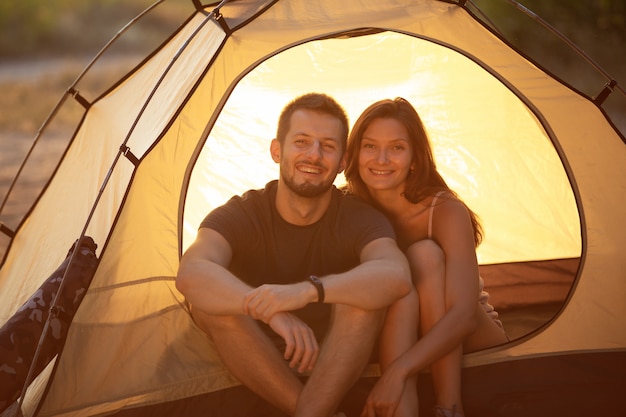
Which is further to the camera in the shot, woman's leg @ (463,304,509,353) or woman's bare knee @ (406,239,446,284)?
woman's leg @ (463,304,509,353)

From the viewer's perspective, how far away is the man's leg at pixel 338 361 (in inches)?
101

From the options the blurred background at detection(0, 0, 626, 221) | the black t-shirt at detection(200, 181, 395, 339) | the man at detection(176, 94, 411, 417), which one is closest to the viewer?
the man at detection(176, 94, 411, 417)

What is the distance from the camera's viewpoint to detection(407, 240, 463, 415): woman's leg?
2814 millimetres

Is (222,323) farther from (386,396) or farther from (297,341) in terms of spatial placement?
(386,396)

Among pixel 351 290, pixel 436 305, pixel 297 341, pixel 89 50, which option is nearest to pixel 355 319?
pixel 351 290

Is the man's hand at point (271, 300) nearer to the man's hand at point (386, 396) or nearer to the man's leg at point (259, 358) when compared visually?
the man's leg at point (259, 358)

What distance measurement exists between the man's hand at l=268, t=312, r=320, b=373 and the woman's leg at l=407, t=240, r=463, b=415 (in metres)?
0.51

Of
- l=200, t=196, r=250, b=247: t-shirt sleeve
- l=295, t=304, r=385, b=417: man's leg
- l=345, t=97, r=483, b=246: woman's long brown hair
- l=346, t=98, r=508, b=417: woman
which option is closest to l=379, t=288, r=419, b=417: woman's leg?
l=346, t=98, r=508, b=417: woman

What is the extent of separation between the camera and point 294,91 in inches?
152

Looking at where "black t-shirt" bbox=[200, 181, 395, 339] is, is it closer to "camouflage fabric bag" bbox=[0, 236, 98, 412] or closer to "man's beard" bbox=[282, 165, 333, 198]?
"man's beard" bbox=[282, 165, 333, 198]

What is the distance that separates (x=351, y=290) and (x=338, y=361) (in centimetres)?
22

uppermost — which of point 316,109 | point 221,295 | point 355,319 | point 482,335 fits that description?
point 316,109

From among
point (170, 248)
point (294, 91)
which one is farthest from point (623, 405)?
point (294, 91)

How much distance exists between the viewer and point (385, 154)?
3.05 metres
